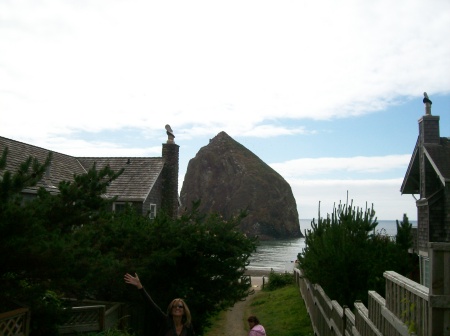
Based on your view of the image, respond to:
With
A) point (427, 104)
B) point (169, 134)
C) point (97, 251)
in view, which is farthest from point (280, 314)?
point (97, 251)

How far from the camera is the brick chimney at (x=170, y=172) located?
30.5 metres

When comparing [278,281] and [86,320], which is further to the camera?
[278,281]

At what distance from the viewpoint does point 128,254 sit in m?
13.5

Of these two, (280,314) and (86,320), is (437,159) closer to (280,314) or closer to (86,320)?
(280,314)

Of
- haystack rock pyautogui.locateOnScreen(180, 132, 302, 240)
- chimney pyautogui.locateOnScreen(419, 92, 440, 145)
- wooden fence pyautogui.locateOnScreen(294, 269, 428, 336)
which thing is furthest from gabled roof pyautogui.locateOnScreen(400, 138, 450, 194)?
haystack rock pyautogui.locateOnScreen(180, 132, 302, 240)

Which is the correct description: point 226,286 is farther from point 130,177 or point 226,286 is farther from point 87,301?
point 130,177

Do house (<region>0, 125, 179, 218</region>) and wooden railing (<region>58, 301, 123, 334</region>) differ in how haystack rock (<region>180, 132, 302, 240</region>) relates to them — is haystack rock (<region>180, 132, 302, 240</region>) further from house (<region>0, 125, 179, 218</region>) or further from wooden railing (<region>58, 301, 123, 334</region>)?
wooden railing (<region>58, 301, 123, 334</region>)

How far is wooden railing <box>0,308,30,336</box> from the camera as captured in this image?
8203 millimetres

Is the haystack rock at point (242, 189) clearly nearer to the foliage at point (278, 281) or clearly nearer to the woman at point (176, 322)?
the foliage at point (278, 281)

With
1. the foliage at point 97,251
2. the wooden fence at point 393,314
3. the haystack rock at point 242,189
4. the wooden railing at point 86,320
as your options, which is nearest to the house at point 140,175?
the foliage at point 97,251

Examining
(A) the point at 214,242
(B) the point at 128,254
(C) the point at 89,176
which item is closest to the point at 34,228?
(C) the point at 89,176

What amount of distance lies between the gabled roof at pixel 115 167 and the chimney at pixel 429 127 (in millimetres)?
14277

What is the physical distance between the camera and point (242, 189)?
584ft

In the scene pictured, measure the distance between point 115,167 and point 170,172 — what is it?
2978 mm
